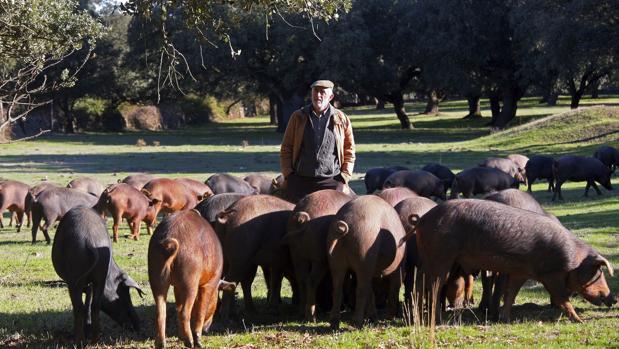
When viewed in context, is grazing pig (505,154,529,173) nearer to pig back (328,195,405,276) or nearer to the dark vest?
the dark vest

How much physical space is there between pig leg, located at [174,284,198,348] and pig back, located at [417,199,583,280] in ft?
7.01

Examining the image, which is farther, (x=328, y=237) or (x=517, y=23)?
(x=517, y=23)

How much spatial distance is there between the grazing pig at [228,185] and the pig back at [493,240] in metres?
9.58

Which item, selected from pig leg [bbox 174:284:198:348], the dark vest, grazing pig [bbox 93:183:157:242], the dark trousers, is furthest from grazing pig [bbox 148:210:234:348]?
grazing pig [bbox 93:183:157:242]

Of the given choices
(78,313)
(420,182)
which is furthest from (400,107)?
(78,313)

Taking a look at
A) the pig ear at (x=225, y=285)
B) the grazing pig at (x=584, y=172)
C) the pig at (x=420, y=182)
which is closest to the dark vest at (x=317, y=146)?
the pig ear at (x=225, y=285)

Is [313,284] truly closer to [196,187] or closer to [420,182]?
[196,187]

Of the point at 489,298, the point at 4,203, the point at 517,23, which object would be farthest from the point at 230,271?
the point at 517,23

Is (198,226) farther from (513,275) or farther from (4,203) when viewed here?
(4,203)

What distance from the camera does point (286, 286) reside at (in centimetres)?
1184

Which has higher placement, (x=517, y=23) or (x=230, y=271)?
(x=517, y=23)

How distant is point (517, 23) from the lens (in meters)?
46.3

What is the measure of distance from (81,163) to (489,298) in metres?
28.6

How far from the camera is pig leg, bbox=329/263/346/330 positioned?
26.9 ft
